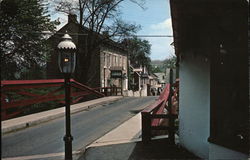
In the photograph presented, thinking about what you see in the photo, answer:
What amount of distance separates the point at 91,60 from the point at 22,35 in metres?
13.8

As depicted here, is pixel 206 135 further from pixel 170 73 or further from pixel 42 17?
pixel 42 17

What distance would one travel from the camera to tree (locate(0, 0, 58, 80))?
2081cm

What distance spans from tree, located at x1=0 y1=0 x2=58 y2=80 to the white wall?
16.0m

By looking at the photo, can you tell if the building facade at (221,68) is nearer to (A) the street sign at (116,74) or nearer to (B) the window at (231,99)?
(B) the window at (231,99)

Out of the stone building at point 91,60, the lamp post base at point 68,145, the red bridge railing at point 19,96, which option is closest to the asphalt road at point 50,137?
the red bridge railing at point 19,96

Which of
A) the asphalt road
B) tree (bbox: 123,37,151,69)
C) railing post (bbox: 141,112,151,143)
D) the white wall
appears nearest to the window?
the white wall

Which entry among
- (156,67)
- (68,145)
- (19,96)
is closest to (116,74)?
(19,96)

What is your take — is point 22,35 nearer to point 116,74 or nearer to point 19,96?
point 19,96

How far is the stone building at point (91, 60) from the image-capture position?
27.8 meters

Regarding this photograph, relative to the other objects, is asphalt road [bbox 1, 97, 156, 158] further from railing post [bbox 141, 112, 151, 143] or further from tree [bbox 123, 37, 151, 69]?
tree [bbox 123, 37, 151, 69]

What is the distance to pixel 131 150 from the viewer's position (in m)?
6.36

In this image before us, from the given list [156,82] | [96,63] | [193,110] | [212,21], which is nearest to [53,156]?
[193,110]

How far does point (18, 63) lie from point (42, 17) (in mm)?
4568

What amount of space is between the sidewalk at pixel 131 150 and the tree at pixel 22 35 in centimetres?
1489
